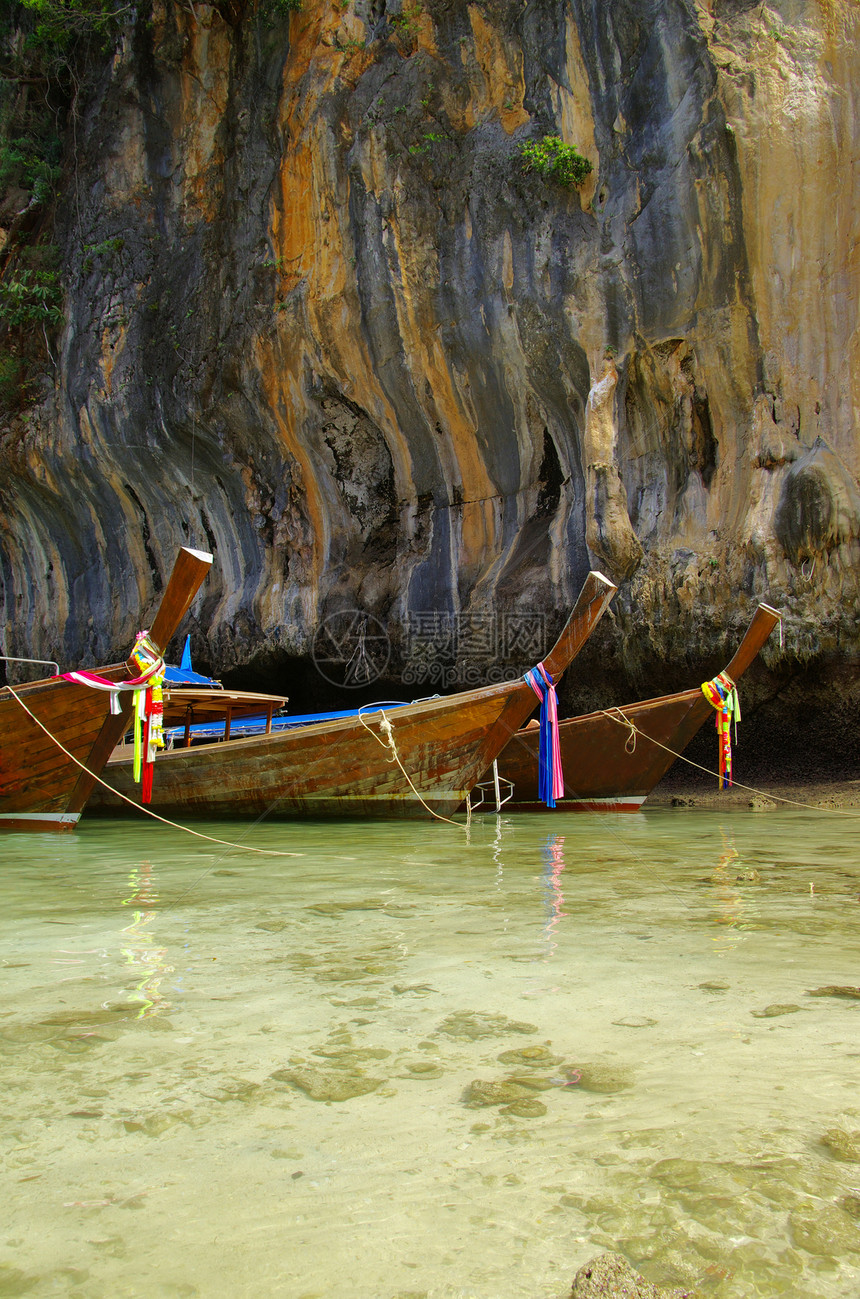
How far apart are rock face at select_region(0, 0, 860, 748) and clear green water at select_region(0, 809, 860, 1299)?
23.2ft

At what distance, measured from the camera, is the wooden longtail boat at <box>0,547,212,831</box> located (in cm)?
650

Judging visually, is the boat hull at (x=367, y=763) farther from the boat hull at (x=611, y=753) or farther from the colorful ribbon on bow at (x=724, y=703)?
the colorful ribbon on bow at (x=724, y=703)

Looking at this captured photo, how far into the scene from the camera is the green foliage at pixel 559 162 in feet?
33.3

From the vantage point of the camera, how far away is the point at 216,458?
45.9ft

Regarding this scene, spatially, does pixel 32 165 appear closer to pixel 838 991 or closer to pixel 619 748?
pixel 619 748

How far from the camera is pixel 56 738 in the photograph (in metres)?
6.69

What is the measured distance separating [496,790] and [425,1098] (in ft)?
20.0

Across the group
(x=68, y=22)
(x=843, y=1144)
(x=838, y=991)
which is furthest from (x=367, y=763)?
(x=68, y=22)

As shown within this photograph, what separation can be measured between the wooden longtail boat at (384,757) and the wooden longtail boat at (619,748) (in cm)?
111

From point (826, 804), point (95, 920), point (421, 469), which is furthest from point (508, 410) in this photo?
point (95, 920)

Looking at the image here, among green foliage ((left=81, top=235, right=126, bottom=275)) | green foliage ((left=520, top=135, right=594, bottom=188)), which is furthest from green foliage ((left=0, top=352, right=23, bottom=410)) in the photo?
green foliage ((left=520, top=135, right=594, bottom=188))

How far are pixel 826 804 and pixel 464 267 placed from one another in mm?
7807

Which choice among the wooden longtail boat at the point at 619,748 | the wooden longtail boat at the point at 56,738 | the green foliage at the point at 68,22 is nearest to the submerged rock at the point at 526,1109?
the wooden longtail boat at the point at 56,738

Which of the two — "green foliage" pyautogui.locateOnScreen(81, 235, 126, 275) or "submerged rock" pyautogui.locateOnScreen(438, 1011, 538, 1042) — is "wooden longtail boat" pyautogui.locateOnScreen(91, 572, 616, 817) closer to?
"submerged rock" pyautogui.locateOnScreen(438, 1011, 538, 1042)
